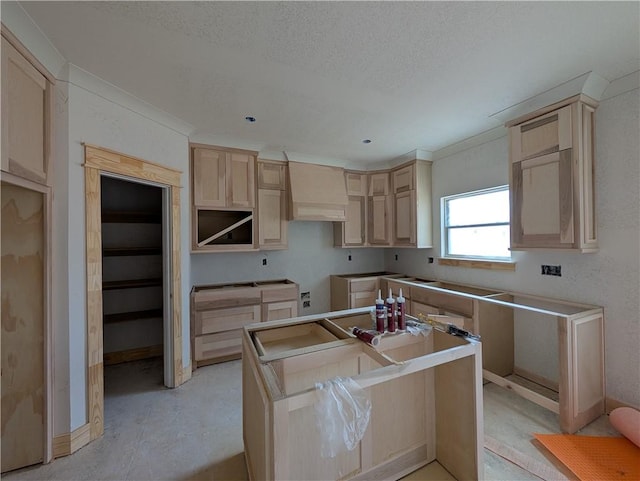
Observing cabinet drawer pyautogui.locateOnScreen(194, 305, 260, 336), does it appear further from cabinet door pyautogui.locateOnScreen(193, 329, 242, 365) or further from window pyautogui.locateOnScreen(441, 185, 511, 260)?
window pyautogui.locateOnScreen(441, 185, 511, 260)

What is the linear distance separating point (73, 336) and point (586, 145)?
13.7 ft

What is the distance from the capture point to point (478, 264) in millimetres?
3135

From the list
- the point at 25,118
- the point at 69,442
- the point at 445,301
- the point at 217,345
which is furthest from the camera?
the point at 217,345

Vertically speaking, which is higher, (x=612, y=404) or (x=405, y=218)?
(x=405, y=218)

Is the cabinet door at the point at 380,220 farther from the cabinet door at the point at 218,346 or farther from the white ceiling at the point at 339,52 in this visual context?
the cabinet door at the point at 218,346

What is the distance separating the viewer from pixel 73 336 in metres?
1.81

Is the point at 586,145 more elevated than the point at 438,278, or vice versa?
the point at 586,145

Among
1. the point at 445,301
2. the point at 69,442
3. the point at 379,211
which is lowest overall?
the point at 69,442

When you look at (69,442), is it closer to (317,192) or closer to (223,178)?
(223,178)

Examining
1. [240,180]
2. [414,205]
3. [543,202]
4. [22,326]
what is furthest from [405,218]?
[22,326]

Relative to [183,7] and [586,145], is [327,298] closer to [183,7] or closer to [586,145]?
[586,145]

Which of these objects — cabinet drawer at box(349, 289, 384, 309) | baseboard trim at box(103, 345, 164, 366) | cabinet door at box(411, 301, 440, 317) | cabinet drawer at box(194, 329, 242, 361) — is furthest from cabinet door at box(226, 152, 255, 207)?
cabinet door at box(411, 301, 440, 317)

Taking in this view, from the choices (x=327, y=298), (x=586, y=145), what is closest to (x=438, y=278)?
(x=327, y=298)

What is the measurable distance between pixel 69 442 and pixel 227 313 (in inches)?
60.9
